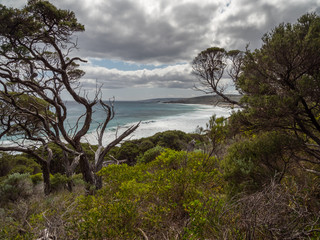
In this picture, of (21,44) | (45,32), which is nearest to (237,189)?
(45,32)

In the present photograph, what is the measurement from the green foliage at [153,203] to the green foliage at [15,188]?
5.71 metres

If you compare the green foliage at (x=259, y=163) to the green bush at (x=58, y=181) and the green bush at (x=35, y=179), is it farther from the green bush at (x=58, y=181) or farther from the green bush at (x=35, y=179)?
the green bush at (x=35, y=179)

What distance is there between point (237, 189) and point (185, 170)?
3.83 feet

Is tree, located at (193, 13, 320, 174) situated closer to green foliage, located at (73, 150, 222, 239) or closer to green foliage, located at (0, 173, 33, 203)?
green foliage, located at (73, 150, 222, 239)

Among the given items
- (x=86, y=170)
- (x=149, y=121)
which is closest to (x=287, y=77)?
(x=86, y=170)

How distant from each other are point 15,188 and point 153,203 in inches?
275

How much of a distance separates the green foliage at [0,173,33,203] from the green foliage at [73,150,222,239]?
18.7 feet

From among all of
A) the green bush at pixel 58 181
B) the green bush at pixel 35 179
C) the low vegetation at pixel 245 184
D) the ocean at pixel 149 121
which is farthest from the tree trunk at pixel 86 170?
the green bush at pixel 35 179

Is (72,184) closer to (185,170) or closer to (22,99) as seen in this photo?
(22,99)

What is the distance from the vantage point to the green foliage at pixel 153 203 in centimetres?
227

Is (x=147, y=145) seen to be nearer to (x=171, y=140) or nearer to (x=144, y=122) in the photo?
(x=171, y=140)

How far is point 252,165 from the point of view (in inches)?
132

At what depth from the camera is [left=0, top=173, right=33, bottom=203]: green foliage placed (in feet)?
21.3

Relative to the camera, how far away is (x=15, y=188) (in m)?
6.71
